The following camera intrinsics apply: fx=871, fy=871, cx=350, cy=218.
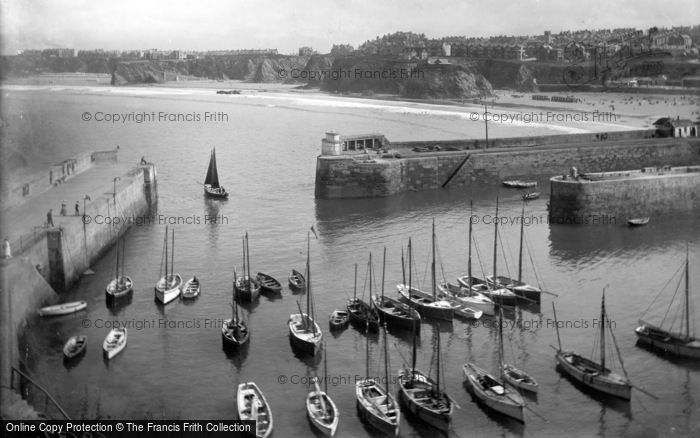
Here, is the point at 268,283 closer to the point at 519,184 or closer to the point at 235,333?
the point at 235,333

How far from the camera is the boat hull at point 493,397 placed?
56.6 ft

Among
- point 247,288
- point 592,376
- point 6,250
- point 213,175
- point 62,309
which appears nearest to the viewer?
point 592,376

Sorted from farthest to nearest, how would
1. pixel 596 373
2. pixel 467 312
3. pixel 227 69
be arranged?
pixel 227 69 → pixel 467 312 → pixel 596 373

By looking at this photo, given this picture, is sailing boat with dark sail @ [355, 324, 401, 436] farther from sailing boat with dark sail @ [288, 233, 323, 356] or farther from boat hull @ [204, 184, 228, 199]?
boat hull @ [204, 184, 228, 199]

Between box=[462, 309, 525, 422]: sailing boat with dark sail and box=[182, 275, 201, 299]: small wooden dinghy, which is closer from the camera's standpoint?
box=[462, 309, 525, 422]: sailing boat with dark sail

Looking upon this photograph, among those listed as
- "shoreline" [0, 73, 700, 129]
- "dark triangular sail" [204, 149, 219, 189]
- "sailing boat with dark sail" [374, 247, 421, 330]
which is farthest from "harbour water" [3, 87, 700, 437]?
"shoreline" [0, 73, 700, 129]

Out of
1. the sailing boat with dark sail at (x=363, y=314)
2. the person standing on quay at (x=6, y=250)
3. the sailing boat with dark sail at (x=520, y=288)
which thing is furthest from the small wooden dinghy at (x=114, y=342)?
the sailing boat with dark sail at (x=520, y=288)

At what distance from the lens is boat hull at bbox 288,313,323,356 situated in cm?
2061

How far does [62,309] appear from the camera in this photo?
2286 centimetres

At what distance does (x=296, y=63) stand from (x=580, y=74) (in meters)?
67.0

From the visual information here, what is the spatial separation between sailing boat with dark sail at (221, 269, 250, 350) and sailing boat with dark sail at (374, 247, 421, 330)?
3.45 m

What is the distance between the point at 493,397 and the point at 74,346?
987cm

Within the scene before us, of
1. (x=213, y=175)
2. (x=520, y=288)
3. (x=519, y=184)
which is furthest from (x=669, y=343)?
(x=213, y=175)

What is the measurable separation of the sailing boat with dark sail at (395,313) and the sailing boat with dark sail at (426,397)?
3022 millimetres
